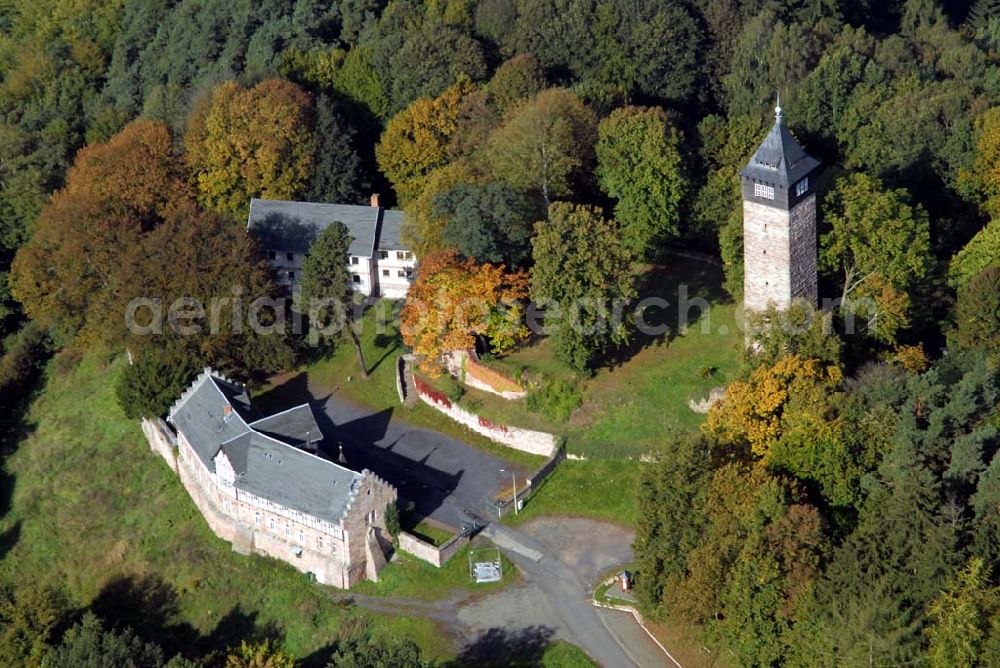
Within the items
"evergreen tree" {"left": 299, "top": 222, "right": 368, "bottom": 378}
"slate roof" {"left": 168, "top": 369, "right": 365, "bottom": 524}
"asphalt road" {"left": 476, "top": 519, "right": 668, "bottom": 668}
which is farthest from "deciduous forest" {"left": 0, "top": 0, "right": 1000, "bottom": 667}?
"slate roof" {"left": 168, "top": 369, "right": 365, "bottom": 524}

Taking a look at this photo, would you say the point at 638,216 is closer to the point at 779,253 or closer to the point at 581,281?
the point at 581,281

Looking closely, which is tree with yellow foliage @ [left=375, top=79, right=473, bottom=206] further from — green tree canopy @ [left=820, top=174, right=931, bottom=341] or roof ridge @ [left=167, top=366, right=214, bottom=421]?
green tree canopy @ [left=820, top=174, right=931, bottom=341]

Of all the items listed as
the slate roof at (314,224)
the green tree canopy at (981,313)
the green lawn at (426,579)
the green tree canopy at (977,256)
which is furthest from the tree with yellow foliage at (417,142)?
the green tree canopy at (981,313)

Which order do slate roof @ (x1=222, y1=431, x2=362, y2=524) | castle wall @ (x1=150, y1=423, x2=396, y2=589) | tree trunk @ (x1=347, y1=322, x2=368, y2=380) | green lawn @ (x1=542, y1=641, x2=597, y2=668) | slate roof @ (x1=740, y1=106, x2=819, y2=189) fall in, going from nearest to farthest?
1. green lawn @ (x1=542, y1=641, x2=597, y2=668)
2. castle wall @ (x1=150, y1=423, x2=396, y2=589)
3. slate roof @ (x1=222, y1=431, x2=362, y2=524)
4. slate roof @ (x1=740, y1=106, x2=819, y2=189)
5. tree trunk @ (x1=347, y1=322, x2=368, y2=380)

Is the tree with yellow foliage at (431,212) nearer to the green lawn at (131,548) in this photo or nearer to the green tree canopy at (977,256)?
the green lawn at (131,548)

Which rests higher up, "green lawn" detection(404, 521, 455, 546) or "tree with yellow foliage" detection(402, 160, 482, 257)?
"tree with yellow foliage" detection(402, 160, 482, 257)

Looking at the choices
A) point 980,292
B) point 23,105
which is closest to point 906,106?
point 980,292

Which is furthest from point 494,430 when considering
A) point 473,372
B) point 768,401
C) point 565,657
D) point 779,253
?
point 779,253

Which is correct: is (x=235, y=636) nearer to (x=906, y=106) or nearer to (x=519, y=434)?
(x=519, y=434)
